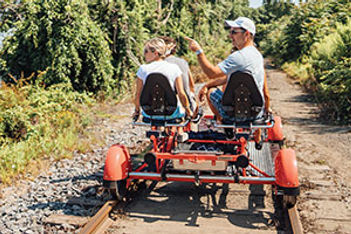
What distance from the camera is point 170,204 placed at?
15.7ft

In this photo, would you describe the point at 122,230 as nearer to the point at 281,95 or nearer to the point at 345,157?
the point at 345,157

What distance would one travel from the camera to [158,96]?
4.53 meters

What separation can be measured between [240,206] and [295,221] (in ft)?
2.85

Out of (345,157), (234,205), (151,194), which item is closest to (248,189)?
(234,205)

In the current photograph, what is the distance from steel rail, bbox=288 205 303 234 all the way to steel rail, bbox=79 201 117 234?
2024 millimetres

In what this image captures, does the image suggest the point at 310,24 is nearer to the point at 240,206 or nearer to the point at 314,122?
the point at 314,122

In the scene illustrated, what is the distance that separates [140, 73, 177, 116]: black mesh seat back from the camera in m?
4.45

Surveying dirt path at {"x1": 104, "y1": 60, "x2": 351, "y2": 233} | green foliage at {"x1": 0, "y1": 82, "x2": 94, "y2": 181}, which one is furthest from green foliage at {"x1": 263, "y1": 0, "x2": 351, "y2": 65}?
green foliage at {"x1": 0, "y1": 82, "x2": 94, "y2": 181}

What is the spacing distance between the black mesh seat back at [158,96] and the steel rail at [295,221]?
72.2 inches

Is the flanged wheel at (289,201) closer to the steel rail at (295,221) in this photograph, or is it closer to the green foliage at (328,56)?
the steel rail at (295,221)

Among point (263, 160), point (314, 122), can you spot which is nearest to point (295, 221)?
point (263, 160)

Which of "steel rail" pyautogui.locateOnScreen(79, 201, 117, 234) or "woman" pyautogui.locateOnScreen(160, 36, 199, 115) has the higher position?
"woman" pyautogui.locateOnScreen(160, 36, 199, 115)

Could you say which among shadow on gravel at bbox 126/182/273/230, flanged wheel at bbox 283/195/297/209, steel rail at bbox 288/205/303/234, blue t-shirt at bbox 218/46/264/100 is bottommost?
shadow on gravel at bbox 126/182/273/230

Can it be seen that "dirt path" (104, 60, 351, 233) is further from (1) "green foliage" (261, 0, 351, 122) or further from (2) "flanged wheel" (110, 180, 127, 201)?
(1) "green foliage" (261, 0, 351, 122)
